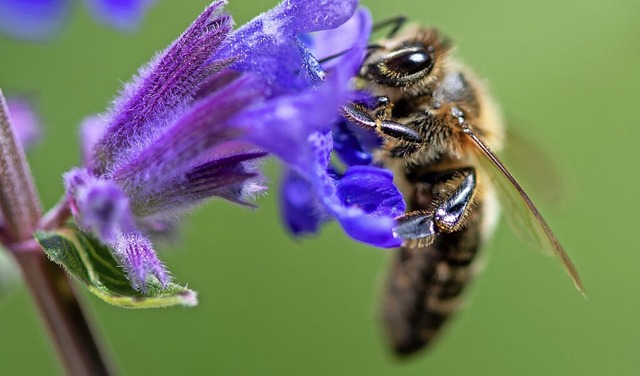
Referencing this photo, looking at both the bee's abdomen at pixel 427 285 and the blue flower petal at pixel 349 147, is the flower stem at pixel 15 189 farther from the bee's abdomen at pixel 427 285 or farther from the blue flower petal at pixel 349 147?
the bee's abdomen at pixel 427 285

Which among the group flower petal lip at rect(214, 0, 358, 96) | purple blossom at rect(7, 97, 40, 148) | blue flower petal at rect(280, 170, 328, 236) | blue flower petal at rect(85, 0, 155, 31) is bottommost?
blue flower petal at rect(280, 170, 328, 236)

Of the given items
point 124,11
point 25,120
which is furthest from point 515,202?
point 25,120

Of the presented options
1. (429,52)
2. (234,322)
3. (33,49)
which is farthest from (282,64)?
(33,49)

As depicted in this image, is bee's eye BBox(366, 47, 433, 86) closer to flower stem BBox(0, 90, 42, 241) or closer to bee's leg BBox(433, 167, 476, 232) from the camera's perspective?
bee's leg BBox(433, 167, 476, 232)

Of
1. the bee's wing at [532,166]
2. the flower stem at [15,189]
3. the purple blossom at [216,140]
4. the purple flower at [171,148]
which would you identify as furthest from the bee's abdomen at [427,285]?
the flower stem at [15,189]

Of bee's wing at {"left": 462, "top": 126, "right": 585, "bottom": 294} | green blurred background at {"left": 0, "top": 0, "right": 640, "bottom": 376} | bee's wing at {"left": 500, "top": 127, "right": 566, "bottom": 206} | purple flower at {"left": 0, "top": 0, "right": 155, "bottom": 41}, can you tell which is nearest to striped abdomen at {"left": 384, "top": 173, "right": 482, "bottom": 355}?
bee's wing at {"left": 462, "top": 126, "right": 585, "bottom": 294}

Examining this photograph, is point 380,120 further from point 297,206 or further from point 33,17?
point 33,17
